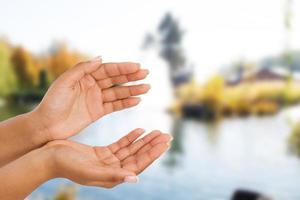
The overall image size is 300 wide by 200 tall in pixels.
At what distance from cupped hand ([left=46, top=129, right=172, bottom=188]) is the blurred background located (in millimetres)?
1830

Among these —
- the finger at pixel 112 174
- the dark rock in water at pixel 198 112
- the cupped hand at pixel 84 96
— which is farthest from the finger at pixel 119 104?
the dark rock in water at pixel 198 112

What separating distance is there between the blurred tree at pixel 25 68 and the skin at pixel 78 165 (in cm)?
200

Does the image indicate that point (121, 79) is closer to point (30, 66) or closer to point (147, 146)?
point (147, 146)

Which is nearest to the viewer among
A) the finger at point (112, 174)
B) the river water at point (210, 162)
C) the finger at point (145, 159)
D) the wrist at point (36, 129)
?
the finger at point (112, 174)

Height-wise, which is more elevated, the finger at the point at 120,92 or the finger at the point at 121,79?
the finger at the point at 121,79

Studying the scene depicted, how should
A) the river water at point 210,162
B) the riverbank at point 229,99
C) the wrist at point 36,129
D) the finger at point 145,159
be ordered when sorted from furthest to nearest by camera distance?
the riverbank at point 229,99
the river water at point 210,162
the wrist at point 36,129
the finger at point 145,159

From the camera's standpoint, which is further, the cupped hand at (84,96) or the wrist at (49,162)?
the cupped hand at (84,96)

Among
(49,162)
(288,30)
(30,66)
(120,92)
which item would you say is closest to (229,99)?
(288,30)

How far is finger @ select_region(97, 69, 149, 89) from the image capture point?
1.31 metres

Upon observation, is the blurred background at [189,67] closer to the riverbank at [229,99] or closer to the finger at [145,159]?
the riverbank at [229,99]

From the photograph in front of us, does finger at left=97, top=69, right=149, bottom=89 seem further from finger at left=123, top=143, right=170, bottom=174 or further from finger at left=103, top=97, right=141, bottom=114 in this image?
finger at left=123, top=143, right=170, bottom=174

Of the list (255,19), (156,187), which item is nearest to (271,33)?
(255,19)

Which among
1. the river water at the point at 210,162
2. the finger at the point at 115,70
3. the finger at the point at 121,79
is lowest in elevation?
the river water at the point at 210,162

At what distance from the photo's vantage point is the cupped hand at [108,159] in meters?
1.09
